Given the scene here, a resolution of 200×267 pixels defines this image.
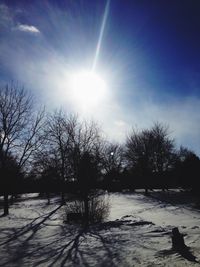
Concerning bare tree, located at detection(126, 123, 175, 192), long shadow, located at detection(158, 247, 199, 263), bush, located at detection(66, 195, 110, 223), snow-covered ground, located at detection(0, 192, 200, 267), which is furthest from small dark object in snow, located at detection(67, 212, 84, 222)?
bare tree, located at detection(126, 123, 175, 192)

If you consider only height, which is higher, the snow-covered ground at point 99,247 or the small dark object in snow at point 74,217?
the small dark object in snow at point 74,217

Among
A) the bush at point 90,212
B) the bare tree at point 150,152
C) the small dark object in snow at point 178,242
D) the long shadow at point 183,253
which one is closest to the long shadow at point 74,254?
the long shadow at point 183,253

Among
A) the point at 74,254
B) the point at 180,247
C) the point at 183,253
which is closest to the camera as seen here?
the point at 183,253

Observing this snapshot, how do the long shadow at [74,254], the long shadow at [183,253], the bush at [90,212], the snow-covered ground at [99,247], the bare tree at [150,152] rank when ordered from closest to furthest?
1. the long shadow at [183,253]
2. the snow-covered ground at [99,247]
3. the long shadow at [74,254]
4. the bush at [90,212]
5. the bare tree at [150,152]

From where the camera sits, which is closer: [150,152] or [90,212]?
[90,212]

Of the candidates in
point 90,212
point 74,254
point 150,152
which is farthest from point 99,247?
point 150,152

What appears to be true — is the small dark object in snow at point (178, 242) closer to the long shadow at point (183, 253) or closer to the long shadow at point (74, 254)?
the long shadow at point (183, 253)

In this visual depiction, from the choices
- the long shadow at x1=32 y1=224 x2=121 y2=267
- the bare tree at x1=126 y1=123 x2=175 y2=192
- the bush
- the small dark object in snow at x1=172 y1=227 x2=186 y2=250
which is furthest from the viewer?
the bare tree at x1=126 y1=123 x2=175 y2=192

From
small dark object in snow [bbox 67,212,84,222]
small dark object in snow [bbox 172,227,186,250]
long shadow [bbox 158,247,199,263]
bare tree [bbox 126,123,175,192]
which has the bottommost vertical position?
long shadow [bbox 158,247,199,263]

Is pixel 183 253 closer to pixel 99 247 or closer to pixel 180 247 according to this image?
pixel 180 247

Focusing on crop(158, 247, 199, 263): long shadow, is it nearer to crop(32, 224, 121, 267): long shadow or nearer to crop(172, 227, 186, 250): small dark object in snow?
crop(172, 227, 186, 250): small dark object in snow

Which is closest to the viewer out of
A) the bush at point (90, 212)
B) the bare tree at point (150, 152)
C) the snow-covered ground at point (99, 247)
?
the snow-covered ground at point (99, 247)

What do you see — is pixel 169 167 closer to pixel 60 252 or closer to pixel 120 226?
pixel 120 226

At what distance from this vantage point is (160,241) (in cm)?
855
